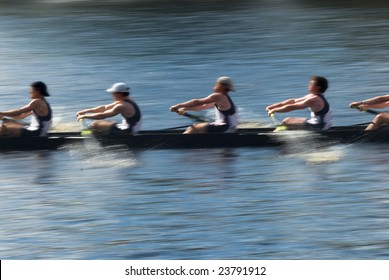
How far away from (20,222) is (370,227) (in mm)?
5823

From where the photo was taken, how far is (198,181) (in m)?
20.0

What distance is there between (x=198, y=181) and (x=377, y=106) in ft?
14.3

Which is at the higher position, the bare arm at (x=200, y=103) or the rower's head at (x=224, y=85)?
the rower's head at (x=224, y=85)

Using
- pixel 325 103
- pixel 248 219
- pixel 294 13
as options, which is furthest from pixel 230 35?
pixel 248 219

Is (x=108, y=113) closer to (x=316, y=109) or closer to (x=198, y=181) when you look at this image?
(x=198, y=181)

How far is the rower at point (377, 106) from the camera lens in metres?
21.0

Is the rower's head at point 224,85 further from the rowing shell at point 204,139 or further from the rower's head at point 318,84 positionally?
the rower's head at point 318,84

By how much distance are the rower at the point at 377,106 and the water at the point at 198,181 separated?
1.68 feet

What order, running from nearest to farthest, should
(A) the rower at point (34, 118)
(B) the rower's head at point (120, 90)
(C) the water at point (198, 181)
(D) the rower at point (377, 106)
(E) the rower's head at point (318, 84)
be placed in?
(C) the water at point (198, 181) → (D) the rower at point (377, 106) → (E) the rower's head at point (318, 84) → (B) the rower's head at point (120, 90) → (A) the rower at point (34, 118)

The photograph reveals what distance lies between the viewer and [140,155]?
2178 cm

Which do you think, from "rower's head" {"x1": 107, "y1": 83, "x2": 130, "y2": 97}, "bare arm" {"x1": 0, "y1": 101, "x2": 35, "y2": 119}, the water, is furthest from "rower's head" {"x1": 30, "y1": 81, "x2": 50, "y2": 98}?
"rower's head" {"x1": 107, "y1": 83, "x2": 130, "y2": 97}

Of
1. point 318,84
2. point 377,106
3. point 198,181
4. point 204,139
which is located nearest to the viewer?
point 198,181

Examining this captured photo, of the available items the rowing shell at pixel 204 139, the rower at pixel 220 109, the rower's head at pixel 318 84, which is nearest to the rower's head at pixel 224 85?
the rower at pixel 220 109

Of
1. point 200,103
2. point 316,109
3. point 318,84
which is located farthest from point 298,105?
point 200,103
